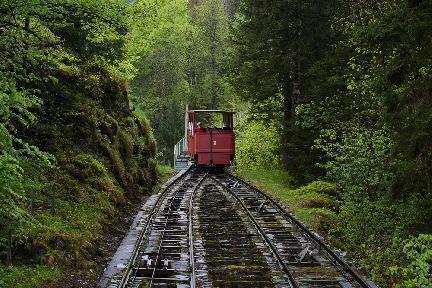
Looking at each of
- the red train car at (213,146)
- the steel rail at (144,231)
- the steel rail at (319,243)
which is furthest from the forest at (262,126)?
the red train car at (213,146)

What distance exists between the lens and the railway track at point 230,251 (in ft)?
30.9

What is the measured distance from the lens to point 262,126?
2906 cm

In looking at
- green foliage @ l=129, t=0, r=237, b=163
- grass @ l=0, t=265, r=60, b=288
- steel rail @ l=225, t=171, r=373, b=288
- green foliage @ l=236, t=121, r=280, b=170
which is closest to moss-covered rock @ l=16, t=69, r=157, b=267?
grass @ l=0, t=265, r=60, b=288

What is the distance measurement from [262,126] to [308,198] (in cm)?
1221

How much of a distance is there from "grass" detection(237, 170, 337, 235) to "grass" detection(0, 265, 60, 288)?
7.41 metres

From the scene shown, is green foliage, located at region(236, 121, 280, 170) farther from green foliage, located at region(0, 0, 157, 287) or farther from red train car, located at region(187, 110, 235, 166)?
green foliage, located at region(0, 0, 157, 287)

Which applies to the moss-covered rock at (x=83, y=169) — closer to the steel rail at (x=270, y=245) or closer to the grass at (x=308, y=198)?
the steel rail at (x=270, y=245)

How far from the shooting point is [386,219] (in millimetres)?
12359

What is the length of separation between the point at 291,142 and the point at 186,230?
28.7ft

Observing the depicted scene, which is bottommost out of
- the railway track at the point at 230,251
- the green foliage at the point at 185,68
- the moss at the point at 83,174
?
the railway track at the point at 230,251

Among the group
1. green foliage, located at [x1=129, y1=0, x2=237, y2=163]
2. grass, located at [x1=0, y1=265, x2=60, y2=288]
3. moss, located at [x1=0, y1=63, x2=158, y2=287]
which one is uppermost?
green foliage, located at [x1=129, y1=0, x2=237, y2=163]

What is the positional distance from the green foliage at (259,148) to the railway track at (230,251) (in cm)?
1027

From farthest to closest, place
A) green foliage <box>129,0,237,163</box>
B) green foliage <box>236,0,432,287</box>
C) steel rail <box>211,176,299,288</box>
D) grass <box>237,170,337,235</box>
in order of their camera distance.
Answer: green foliage <box>129,0,237,163</box>
grass <box>237,170,337,235</box>
green foliage <box>236,0,432,287</box>
steel rail <box>211,176,299,288</box>

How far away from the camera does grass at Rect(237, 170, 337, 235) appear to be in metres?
14.7
